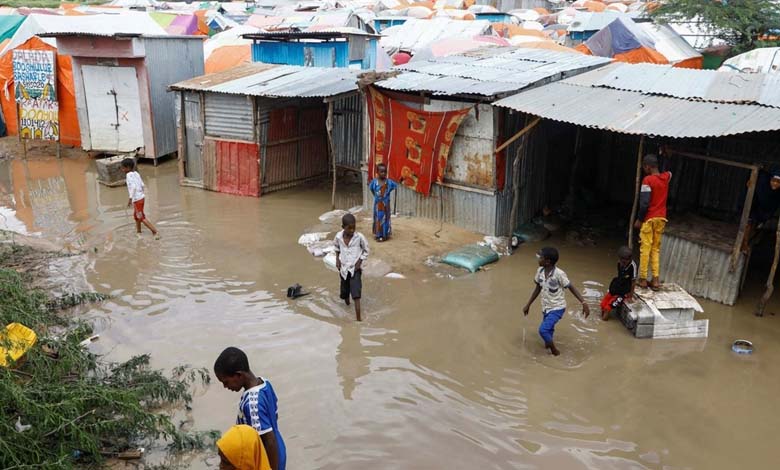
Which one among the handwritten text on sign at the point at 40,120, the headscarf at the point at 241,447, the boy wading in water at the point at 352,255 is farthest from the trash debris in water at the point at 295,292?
the handwritten text on sign at the point at 40,120

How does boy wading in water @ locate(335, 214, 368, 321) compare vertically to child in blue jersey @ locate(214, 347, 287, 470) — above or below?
below

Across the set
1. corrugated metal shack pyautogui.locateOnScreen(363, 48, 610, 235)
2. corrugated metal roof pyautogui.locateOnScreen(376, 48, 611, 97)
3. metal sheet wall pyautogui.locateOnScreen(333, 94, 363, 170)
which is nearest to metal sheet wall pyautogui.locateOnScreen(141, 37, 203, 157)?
metal sheet wall pyautogui.locateOnScreen(333, 94, 363, 170)

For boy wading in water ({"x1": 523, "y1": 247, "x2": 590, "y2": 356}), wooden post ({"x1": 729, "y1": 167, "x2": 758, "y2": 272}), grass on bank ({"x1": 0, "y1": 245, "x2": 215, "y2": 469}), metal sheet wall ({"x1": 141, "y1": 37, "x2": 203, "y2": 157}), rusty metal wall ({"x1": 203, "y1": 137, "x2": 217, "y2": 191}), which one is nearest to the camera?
grass on bank ({"x1": 0, "y1": 245, "x2": 215, "y2": 469})

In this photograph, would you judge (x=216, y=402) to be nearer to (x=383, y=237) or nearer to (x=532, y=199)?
(x=383, y=237)

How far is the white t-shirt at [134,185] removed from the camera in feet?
31.7

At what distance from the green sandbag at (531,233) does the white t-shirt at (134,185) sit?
5830 mm

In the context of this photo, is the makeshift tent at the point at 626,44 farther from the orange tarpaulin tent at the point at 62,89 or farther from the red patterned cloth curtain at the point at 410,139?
the orange tarpaulin tent at the point at 62,89

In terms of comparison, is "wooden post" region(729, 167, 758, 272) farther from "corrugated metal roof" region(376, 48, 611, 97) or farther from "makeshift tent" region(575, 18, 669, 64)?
"makeshift tent" region(575, 18, 669, 64)

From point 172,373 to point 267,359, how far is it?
0.93 metres

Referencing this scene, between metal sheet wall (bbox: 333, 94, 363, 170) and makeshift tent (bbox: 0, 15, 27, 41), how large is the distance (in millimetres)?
13533

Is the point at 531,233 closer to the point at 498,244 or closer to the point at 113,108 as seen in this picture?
the point at 498,244

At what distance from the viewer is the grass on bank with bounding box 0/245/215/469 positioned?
4.32m

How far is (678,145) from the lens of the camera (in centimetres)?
930

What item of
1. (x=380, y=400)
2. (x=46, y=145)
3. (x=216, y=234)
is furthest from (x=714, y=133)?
(x=46, y=145)
